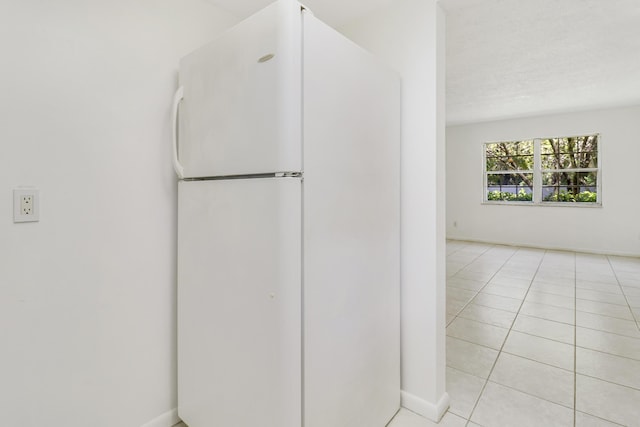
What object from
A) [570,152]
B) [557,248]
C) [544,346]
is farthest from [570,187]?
[544,346]

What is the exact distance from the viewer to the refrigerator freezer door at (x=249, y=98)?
1.06 meters

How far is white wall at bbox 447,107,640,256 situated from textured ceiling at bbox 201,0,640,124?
1.75 ft

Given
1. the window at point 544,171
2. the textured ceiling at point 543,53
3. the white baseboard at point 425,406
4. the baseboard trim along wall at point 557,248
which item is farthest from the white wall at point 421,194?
the window at point 544,171

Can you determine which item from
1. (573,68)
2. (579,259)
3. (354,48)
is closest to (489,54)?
(573,68)

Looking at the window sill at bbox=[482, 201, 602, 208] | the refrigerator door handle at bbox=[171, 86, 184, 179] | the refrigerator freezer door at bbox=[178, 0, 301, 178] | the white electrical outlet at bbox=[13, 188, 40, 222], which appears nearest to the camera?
the refrigerator freezer door at bbox=[178, 0, 301, 178]

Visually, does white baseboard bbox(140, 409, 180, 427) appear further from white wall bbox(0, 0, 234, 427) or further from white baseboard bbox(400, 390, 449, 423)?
white baseboard bbox(400, 390, 449, 423)

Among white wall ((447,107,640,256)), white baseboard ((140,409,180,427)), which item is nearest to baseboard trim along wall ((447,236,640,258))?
white wall ((447,107,640,256))

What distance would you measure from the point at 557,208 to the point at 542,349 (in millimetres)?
4728

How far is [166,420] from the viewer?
163 centimetres

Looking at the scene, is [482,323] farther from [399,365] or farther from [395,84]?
[395,84]

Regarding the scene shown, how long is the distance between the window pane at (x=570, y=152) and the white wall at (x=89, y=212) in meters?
6.85

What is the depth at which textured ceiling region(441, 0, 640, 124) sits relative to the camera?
2355 millimetres

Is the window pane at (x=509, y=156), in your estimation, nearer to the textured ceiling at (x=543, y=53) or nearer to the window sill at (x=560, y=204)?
the window sill at (x=560, y=204)

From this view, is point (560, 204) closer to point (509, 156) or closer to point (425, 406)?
point (509, 156)
